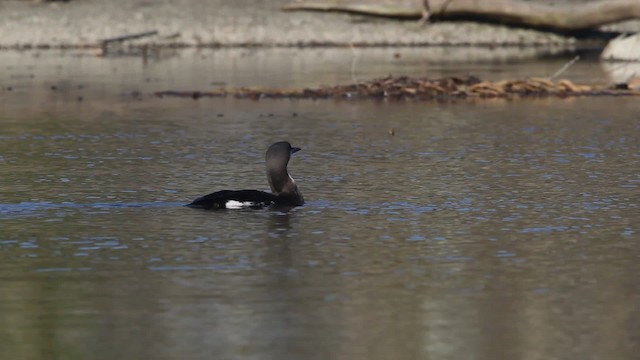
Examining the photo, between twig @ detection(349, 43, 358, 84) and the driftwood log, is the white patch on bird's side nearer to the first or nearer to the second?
twig @ detection(349, 43, 358, 84)

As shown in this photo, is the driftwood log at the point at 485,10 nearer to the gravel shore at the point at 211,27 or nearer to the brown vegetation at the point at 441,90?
the gravel shore at the point at 211,27

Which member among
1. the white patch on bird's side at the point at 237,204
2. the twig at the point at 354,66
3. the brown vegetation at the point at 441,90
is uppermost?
the white patch on bird's side at the point at 237,204

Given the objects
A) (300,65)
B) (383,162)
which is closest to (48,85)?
(300,65)

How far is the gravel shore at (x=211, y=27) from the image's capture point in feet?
145

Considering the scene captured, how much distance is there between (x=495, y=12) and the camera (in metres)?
43.5

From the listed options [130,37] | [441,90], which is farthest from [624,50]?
[130,37]

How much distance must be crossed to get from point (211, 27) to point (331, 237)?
3161 centimetres

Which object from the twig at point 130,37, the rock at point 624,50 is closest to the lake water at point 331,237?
the rock at point 624,50

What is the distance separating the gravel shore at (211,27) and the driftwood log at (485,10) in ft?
2.17

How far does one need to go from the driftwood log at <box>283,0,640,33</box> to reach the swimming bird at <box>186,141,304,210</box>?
27312 millimetres

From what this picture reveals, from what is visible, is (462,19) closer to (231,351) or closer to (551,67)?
(551,67)

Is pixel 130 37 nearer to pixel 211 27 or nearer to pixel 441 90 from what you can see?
pixel 211 27

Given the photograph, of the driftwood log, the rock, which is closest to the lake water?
the rock

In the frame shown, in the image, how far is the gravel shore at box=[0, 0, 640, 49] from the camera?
4412cm
